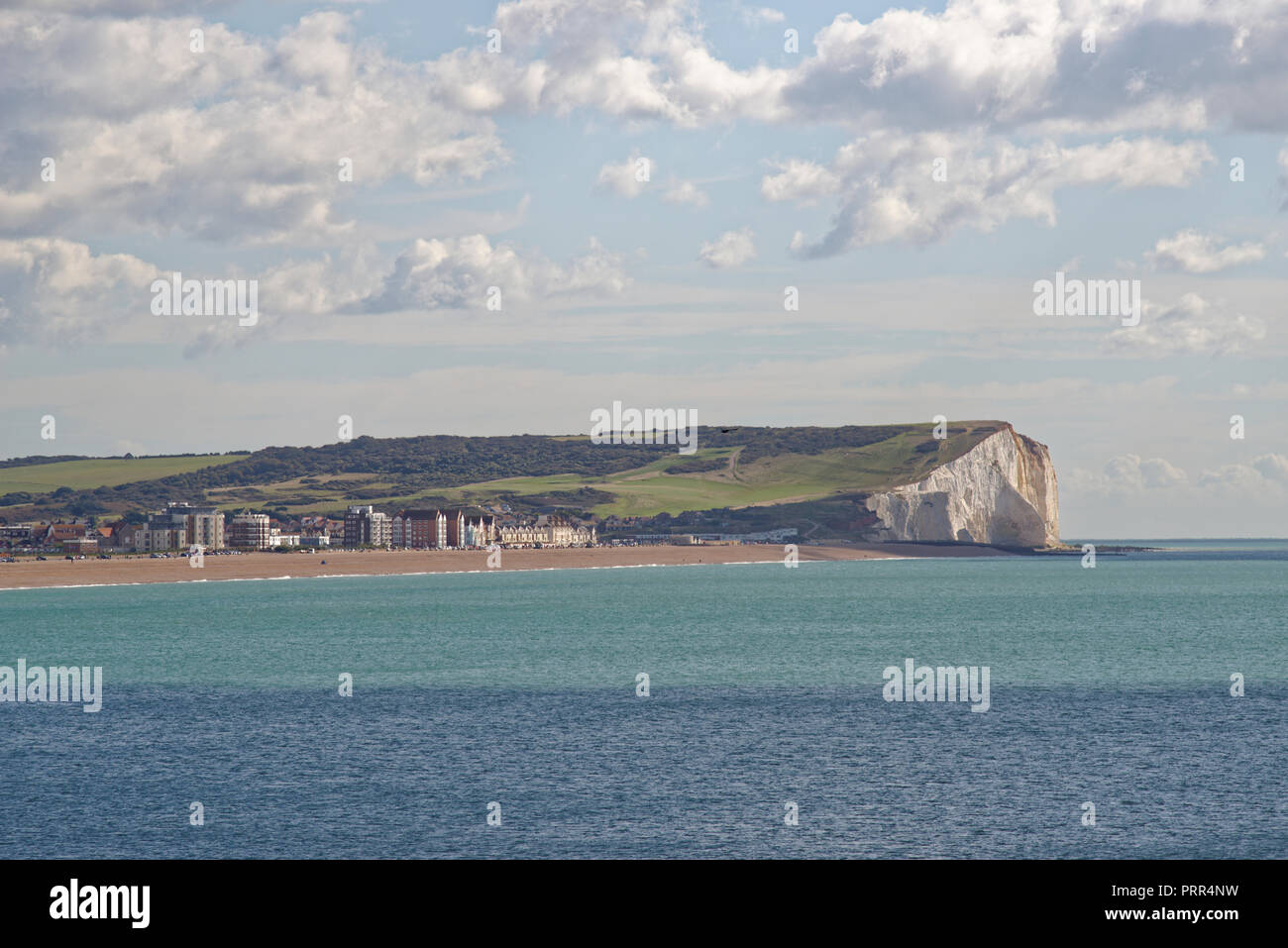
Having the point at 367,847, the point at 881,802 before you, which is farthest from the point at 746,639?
the point at 367,847

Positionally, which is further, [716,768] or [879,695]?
[879,695]

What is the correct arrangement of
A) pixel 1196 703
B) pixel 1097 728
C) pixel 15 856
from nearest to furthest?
pixel 15 856
pixel 1097 728
pixel 1196 703
